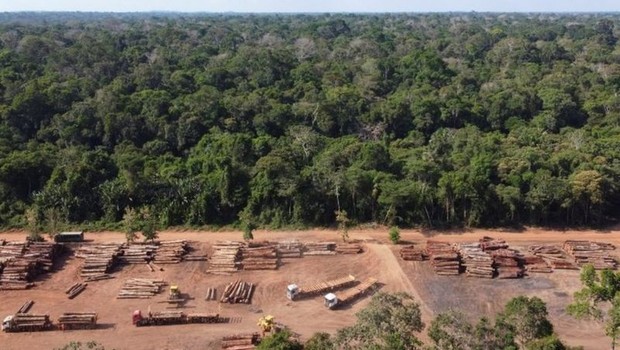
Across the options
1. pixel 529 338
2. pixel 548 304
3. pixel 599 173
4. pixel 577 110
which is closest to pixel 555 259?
pixel 548 304

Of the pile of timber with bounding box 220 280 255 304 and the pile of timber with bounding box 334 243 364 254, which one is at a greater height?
the pile of timber with bounding box 334 243 364 254

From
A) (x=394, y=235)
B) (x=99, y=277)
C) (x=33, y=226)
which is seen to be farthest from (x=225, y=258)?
(x=33, y=226)

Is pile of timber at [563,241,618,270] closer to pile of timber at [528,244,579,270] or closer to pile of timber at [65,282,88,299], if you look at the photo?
pile of timber at [528,244,579,270]

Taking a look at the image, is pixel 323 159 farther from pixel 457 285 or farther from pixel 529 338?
pixel 529 338

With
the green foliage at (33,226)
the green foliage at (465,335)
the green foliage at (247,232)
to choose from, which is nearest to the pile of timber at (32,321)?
the green foliage at (33,226)

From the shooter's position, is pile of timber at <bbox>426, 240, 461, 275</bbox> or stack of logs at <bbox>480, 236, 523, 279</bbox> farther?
pile of timber at <bbox>426, 240, 461, 275</bbox>

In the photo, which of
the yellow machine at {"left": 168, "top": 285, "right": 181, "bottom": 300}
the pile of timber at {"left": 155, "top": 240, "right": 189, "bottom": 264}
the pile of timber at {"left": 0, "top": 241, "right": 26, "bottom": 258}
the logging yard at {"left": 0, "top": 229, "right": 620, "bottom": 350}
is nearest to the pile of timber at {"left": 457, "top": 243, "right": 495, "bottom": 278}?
the logging yard at {"left": 0, "top": 229, "right": 620, "bottom": 350}
